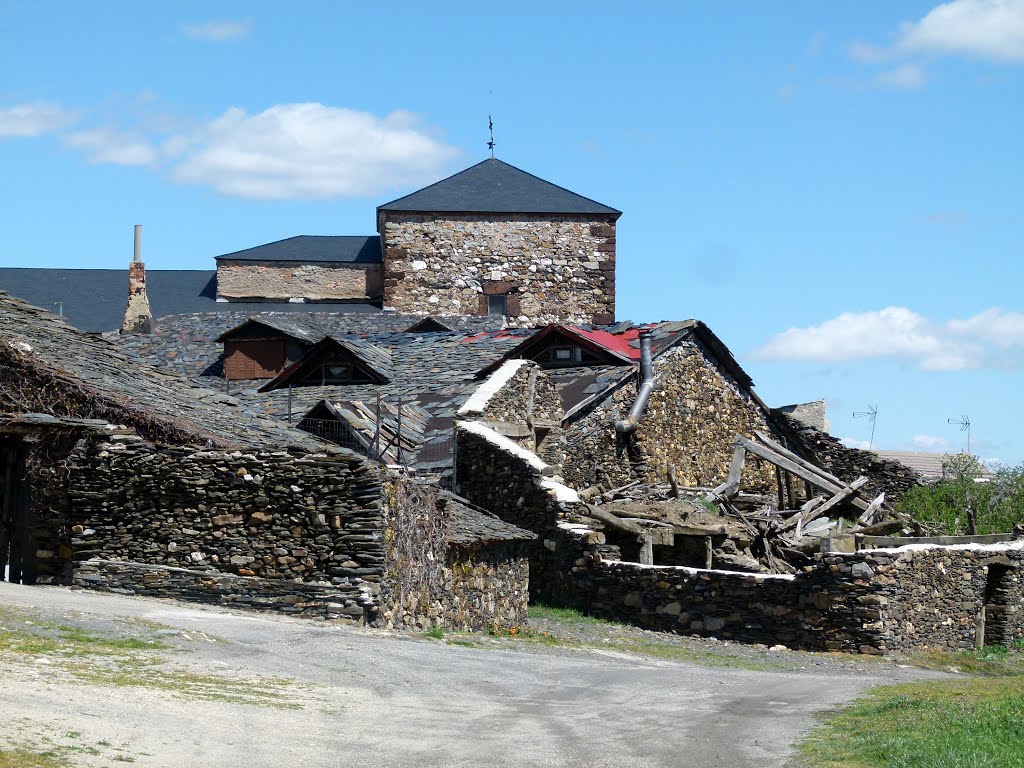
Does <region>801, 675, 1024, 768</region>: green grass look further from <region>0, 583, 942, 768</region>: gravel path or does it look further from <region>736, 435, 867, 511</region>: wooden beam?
<region>736, 435, 867, 511</region>: wooden beam

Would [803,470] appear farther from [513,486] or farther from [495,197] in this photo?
[495,197]

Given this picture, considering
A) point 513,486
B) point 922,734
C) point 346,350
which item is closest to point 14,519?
point 513,486

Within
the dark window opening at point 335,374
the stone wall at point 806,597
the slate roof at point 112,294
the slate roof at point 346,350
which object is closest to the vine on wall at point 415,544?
the stone wall at point 806,597

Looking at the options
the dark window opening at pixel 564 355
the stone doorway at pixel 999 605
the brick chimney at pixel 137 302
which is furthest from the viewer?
the brick chimney at pixel 137 302

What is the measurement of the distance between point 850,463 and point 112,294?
3107 centimetres

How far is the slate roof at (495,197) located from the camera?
56469mm

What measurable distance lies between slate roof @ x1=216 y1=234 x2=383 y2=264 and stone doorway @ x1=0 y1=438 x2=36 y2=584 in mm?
39547

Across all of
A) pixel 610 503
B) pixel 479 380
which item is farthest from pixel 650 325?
pixel 610 503

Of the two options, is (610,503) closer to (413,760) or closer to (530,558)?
(530,558)

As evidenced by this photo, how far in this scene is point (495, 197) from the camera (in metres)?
57.6

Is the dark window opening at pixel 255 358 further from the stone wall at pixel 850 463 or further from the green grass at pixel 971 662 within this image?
the green grass at pixel 971 662

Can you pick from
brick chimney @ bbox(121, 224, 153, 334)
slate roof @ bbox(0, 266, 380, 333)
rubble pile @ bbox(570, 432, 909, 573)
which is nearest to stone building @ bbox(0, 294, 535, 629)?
rubble pile @ bbox(570, 432, 909, 573)

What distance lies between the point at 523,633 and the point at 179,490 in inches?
248

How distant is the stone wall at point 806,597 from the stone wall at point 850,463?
13.3 m
